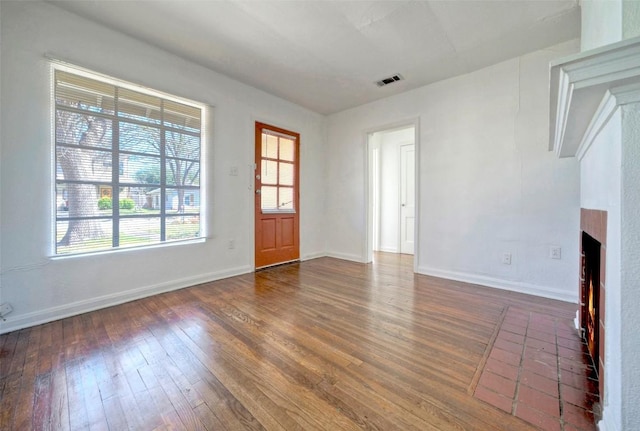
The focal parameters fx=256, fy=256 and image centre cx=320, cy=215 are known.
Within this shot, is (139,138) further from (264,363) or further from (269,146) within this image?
(264,363)

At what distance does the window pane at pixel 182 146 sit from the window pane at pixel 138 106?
8.0 inches

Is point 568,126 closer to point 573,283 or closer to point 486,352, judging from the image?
point 486,352

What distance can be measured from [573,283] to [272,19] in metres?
3.66

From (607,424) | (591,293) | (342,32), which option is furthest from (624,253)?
(342,32)

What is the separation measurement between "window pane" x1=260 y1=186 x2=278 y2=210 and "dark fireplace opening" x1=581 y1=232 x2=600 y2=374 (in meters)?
3.29

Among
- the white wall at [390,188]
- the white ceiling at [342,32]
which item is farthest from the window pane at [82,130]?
the white wall at [390,188]

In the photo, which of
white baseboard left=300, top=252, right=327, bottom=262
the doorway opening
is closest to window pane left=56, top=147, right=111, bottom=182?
white baseboard left=300, top=252, right=327, bottom=262

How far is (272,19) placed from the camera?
2.18m

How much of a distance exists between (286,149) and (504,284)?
334cm

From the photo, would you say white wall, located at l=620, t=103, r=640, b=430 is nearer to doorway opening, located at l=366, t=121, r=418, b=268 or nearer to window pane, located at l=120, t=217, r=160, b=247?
window pane, located at l=120, t=217, r=160, b=247

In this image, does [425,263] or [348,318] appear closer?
[348,318]

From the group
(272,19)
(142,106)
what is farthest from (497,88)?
(142,106)

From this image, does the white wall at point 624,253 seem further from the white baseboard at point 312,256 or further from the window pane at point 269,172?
the white baseboard at point 312,256

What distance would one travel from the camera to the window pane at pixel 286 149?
13.0 feet
